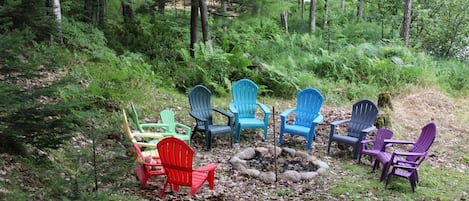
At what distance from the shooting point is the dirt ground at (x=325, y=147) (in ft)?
15.9

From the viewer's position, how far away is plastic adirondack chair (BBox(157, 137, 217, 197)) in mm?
4270

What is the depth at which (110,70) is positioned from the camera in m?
7.39

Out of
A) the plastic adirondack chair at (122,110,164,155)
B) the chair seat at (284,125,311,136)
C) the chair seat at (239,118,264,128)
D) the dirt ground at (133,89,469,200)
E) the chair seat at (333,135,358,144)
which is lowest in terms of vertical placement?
the dirt ground at (133,89,469,200)

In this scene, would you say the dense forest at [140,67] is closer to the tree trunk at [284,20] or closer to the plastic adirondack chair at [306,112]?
the tree trunk at [284,20]

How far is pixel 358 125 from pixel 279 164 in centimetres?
156

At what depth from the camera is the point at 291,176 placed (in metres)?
5.32

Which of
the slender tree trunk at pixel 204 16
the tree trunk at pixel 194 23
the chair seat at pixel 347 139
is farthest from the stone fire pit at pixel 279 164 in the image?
the tree trunk at pixel 194 23

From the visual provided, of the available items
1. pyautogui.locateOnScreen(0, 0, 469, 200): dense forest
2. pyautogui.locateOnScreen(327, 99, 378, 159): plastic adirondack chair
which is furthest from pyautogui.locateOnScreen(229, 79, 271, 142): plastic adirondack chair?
pyautogui.locateOnScreen(327, 99, 378, 159): plastic adirondack chair

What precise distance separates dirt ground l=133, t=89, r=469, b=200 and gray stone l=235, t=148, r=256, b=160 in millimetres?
209

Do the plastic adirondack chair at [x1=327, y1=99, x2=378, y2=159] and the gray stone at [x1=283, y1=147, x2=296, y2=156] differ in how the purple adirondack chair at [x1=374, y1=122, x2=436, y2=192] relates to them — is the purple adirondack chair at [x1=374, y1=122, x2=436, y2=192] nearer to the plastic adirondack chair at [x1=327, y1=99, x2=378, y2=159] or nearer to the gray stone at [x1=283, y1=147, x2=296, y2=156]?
the plastic adirondack chair at [x1=327, y1=99, x2=378, y2=159]

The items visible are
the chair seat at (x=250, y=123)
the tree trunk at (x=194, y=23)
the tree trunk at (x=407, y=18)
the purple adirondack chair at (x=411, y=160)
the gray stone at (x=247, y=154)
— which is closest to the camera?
the purple adirondack chair at (x=411, y=160)

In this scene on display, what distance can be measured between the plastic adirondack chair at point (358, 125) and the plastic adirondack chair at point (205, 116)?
158cm

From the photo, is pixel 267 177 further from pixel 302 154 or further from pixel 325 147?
pixel 325 147

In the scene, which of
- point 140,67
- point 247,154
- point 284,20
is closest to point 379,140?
point 247,154
